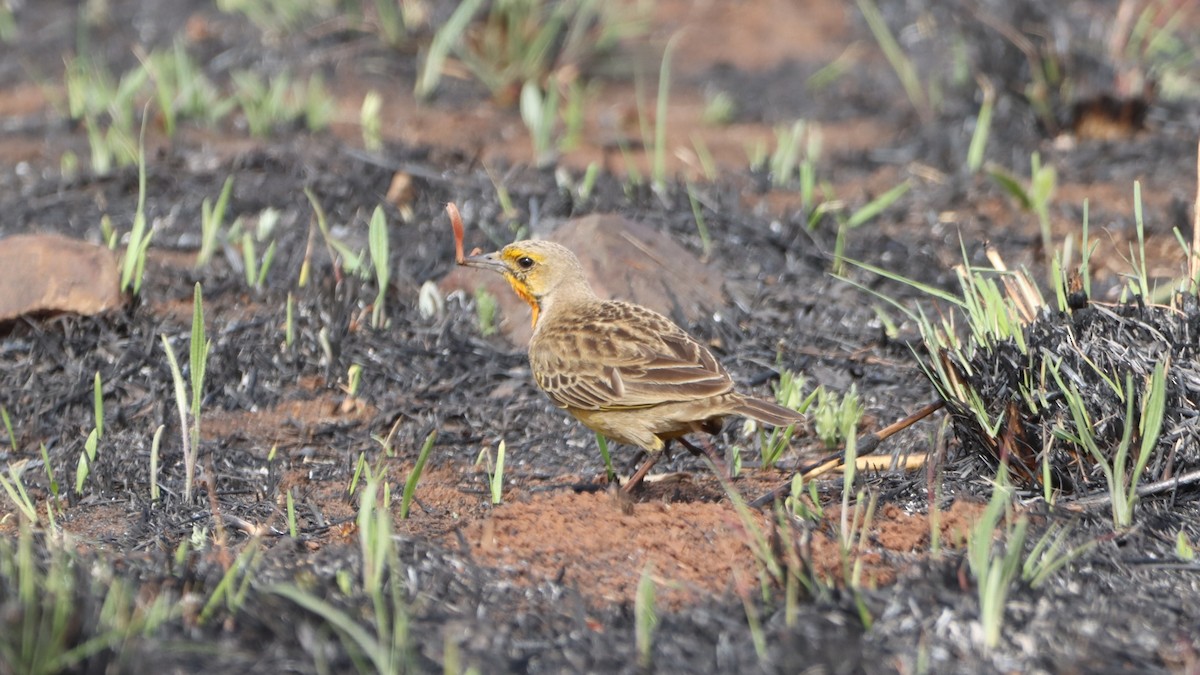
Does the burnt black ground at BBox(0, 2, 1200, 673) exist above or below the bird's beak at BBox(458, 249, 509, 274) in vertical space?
below

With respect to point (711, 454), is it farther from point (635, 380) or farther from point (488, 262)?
point (488, 262)

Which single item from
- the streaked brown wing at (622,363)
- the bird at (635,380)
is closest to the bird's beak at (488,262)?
the bird at (635,380)

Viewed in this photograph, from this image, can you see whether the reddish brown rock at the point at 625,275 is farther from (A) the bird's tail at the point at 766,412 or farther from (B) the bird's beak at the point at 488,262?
(A) the bird's tail at the point at 766,412

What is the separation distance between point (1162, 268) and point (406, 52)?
18.6 feet

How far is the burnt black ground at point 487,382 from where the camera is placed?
11.9 feet

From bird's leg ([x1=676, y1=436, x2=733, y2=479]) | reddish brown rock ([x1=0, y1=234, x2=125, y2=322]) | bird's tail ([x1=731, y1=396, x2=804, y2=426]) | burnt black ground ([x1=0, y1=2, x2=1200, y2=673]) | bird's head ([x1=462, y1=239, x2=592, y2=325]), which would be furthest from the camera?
reddish brown rock ([x1=0, y1=234, x2=125, y2=322])

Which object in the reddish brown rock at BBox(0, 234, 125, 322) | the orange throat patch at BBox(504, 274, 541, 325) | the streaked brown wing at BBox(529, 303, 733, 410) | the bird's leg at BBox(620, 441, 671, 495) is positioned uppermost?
the reddish brown rock at BBox(0, 234, 125, 322)

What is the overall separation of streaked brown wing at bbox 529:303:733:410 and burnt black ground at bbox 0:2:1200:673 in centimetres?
48

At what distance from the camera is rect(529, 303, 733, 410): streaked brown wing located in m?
5.18

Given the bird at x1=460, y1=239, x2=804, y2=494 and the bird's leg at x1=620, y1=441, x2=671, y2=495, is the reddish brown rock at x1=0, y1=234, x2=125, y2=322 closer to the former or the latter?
the bird at x1=460, y1=239, x2=804, y2=494

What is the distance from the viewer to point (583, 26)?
33.3ft

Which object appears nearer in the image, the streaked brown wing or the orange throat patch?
the streaked brown wing

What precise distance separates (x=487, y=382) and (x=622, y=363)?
1.10 m

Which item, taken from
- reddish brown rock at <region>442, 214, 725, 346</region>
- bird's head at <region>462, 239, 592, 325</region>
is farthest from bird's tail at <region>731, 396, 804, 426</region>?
reddish brown rock at <region>442, 214, 725, 346</region>
